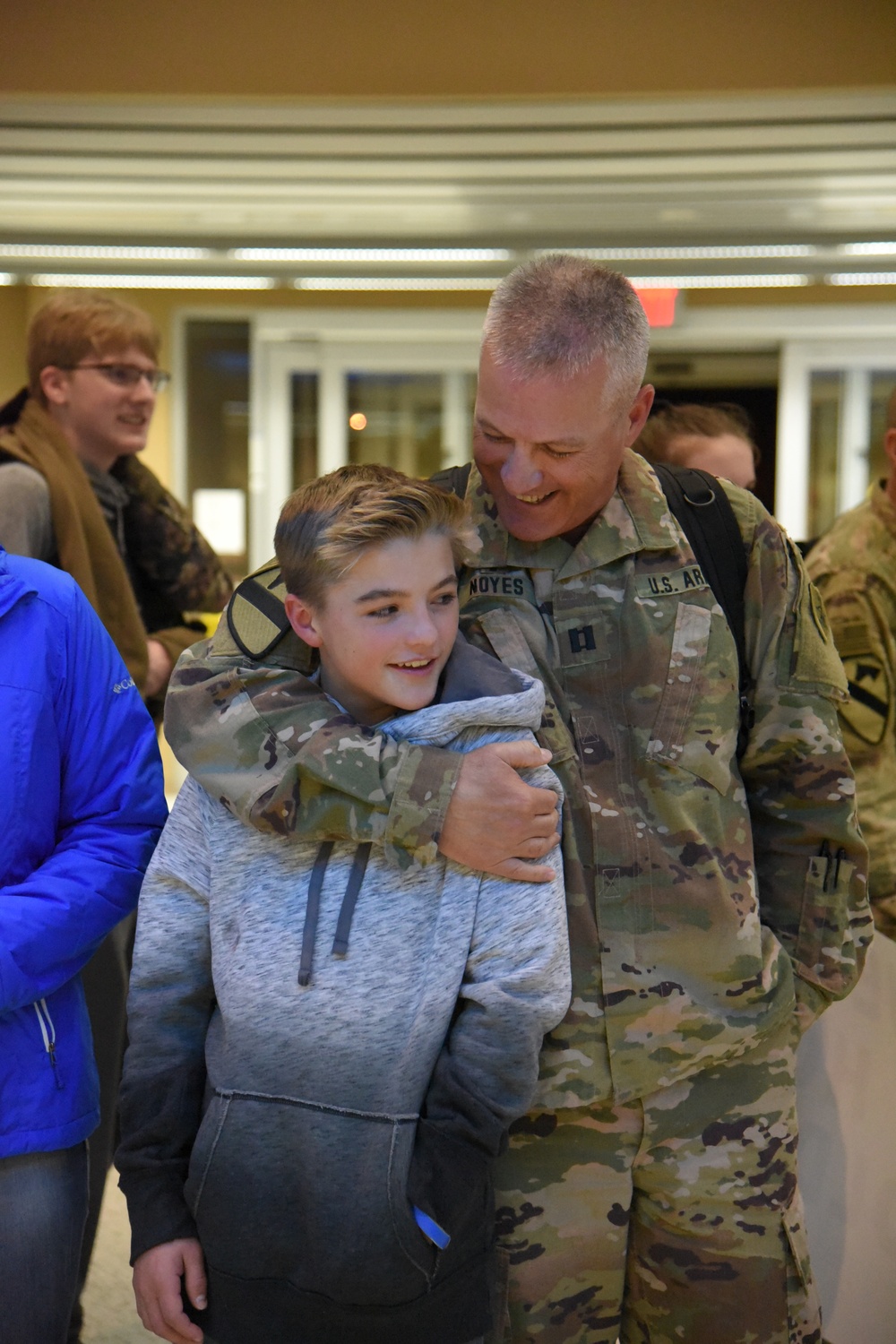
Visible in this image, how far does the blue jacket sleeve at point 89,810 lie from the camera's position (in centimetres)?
132

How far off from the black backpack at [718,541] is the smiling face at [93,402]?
1.21 meters

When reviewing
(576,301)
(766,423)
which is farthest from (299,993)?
(766,423)

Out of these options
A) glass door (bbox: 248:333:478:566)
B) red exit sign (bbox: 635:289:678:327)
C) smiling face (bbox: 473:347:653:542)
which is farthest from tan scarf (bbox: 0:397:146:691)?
glass door (bbox: 248:333:478:566)

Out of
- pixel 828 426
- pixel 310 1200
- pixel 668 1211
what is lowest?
pixel 668 1211

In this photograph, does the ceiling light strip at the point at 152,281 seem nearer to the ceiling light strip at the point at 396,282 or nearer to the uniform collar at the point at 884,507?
the ceiling light strip at the point at 396,282

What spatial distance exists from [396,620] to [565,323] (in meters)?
0.40

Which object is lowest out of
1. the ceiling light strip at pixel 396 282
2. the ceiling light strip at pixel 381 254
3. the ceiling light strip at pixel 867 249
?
the ceiling light strip at pixel 396 282

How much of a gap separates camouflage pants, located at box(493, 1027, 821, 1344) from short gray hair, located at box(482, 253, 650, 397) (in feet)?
2.70

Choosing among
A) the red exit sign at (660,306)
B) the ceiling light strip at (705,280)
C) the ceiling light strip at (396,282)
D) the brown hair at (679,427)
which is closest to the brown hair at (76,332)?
the brown hair at (679,427)

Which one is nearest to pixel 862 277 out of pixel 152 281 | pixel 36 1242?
pixel 152 281

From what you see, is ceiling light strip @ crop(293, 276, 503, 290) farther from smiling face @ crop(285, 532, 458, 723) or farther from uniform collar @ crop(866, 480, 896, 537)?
smiling face @ crop(285, 532, 458, 723)

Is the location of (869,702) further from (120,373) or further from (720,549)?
(120,373)

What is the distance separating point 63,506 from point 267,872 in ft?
4.01

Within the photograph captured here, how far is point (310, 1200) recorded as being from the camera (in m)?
1.22
